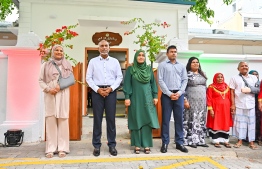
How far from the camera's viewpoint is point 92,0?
24.7 feet

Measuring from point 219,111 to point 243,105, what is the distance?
0.51 m

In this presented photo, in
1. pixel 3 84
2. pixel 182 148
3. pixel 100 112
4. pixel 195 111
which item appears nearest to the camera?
pixel 100 112

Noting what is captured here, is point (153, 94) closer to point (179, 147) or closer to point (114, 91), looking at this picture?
point (114, 91)

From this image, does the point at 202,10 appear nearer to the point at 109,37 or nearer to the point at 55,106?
the point at 109,37

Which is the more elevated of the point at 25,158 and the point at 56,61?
the point at 56,61

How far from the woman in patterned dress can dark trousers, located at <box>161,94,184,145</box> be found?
0.35 meters

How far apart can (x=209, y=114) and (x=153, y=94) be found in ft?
4.63

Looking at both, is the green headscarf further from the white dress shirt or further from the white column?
the white column

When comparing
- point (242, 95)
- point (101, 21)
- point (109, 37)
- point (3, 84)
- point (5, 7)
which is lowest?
point (242, 95)

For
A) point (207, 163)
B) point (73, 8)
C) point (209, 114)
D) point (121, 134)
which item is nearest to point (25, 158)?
point (121, 134)

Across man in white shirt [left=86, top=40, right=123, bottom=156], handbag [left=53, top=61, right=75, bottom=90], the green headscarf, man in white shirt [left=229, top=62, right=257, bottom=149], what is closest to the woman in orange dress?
man in white shirt [left=229, top=62, right=257, bottom=149]

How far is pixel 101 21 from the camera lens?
731cm

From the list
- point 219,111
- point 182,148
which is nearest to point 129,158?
point 182,148

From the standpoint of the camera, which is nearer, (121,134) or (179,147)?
(179,147)
